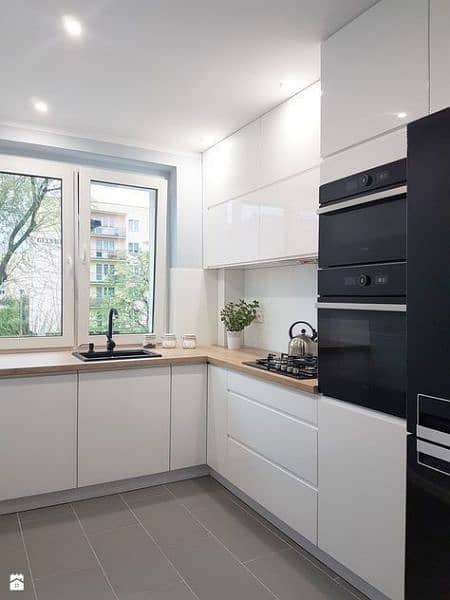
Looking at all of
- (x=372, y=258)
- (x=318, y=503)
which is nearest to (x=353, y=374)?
(x=372, y=258)

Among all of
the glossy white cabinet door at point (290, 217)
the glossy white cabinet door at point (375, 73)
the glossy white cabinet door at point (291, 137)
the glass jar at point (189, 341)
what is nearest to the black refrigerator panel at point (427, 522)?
the glossy white cabinet door at point (375, 73)

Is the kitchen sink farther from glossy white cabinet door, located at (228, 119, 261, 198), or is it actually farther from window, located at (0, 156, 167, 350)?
glossy white cabinet door, located at (228, 119, 261, 198)

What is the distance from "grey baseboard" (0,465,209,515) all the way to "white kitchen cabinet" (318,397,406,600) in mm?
1325

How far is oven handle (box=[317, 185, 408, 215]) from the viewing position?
69.9 inches

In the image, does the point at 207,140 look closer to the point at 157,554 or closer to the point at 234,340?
the point at 234,340

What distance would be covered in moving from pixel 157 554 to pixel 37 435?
1.00m

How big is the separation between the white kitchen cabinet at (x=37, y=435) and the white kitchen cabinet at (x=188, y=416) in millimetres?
663

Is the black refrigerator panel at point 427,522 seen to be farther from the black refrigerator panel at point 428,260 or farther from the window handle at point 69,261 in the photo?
the window handle at point 69,261

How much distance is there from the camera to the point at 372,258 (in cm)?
190

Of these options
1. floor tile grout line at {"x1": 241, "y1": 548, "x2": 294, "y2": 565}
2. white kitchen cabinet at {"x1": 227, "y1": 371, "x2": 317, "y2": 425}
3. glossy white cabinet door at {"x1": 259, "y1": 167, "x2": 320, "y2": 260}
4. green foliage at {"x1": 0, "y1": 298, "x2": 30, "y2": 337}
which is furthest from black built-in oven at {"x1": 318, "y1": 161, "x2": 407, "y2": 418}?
green foliage at {"x1": 0, "y1": 298, "x2": 30, "y2": 337}

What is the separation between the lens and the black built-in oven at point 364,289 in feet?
5.82

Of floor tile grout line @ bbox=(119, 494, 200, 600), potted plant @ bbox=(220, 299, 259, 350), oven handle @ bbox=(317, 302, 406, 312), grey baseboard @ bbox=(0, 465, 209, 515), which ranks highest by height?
oven handle @ bbox=(317, 302, 406, 312)

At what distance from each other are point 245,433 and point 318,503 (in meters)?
0.71

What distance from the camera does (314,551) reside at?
7.48ft
